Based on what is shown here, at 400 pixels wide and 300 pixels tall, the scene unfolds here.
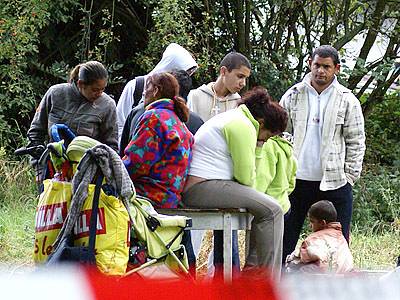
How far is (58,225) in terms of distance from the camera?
4613mm

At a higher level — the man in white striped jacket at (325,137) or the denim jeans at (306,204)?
the man in white striped jacket at (325,137)

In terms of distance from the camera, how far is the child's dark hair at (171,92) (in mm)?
5113

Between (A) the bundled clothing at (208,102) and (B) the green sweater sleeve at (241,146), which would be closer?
(B) the green sweater sleeve at (241,146)

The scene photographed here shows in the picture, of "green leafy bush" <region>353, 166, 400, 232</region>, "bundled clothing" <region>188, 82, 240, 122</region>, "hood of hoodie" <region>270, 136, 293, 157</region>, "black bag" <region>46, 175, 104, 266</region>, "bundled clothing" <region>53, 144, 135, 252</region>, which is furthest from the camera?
"green leafy bush" <region>353, 166, 400, 232</region>

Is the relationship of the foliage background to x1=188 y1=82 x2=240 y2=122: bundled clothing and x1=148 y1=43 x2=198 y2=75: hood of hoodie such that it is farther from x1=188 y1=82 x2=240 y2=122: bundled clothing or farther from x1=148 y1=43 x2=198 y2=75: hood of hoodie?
x1=148 y1=43 x2=198 y2=75: hood of hoodie

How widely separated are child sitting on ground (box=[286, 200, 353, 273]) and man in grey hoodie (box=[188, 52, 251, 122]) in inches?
38.6

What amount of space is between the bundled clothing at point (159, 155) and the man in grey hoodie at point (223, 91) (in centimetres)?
124

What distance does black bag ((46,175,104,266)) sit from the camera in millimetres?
4277

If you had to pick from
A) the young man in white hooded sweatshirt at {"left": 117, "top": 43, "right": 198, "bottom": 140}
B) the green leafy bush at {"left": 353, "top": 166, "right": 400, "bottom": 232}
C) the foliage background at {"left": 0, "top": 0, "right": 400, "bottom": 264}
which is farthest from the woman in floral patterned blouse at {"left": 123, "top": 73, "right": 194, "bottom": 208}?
the green leafy bush at {"left": 353, "top": 166, "right": 400, "bottom": 232}

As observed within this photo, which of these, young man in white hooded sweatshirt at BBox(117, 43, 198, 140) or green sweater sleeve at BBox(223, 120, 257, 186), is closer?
green sweater sleeve at BBox(223, 120, 257, 186)

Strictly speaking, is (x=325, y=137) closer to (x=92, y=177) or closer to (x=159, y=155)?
(x=159, y=155)

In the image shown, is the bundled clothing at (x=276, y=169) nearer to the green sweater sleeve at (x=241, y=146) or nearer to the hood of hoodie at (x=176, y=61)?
the green sweater sleeve at (x=241, y=146)

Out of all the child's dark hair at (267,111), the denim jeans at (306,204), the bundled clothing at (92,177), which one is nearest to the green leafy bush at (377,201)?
the denim jeans at (306,204)

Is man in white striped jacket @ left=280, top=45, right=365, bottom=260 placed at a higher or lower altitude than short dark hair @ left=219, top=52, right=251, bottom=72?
lower
